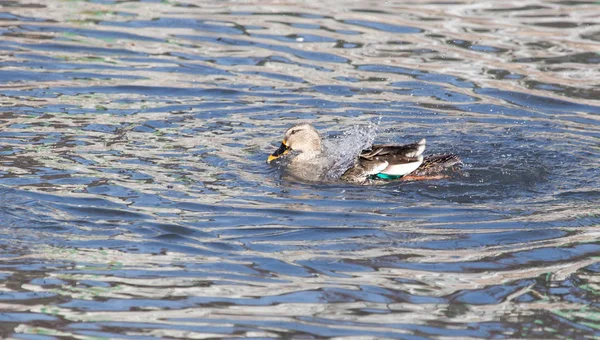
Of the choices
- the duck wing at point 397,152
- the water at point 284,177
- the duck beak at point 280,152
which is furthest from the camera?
the duck beak at point 280,152

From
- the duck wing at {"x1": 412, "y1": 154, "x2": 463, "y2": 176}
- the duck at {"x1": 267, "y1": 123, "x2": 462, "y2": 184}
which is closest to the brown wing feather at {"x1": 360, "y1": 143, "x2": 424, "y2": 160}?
the duck at {"x1": 267, "y1": 123, "x2": 462, "y2": 184}

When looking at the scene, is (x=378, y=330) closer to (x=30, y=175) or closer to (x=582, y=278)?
(x=582, y=278)

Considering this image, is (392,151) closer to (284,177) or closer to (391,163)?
(391,163)

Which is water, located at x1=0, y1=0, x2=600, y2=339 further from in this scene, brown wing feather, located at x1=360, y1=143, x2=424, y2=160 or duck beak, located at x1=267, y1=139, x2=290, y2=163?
brown wing feather, located at x1=360, y1=143, x2=424, y2=160

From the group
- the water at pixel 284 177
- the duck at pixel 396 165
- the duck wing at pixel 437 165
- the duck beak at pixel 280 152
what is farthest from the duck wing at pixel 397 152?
the duck beak at pixel 280 152

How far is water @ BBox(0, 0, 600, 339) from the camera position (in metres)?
6.11

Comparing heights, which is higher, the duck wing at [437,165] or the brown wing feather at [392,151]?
the brown wing feather at [392,151]

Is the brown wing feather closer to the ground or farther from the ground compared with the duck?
farther from the ground

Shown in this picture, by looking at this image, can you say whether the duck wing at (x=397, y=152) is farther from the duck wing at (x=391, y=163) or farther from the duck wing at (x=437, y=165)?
the duck wing at (x=437, y=165)

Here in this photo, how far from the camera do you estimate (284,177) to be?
30.3 ft

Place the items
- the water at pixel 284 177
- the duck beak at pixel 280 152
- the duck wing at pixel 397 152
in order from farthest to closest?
the duck beak at pixel 280 152 → the duck wing at pixel 397 152 → the water at pixel 284 177

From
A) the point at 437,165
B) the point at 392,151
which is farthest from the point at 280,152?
the point at 437,165

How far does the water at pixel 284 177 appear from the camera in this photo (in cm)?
611

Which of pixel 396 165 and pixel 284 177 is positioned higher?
pixel 396 165
